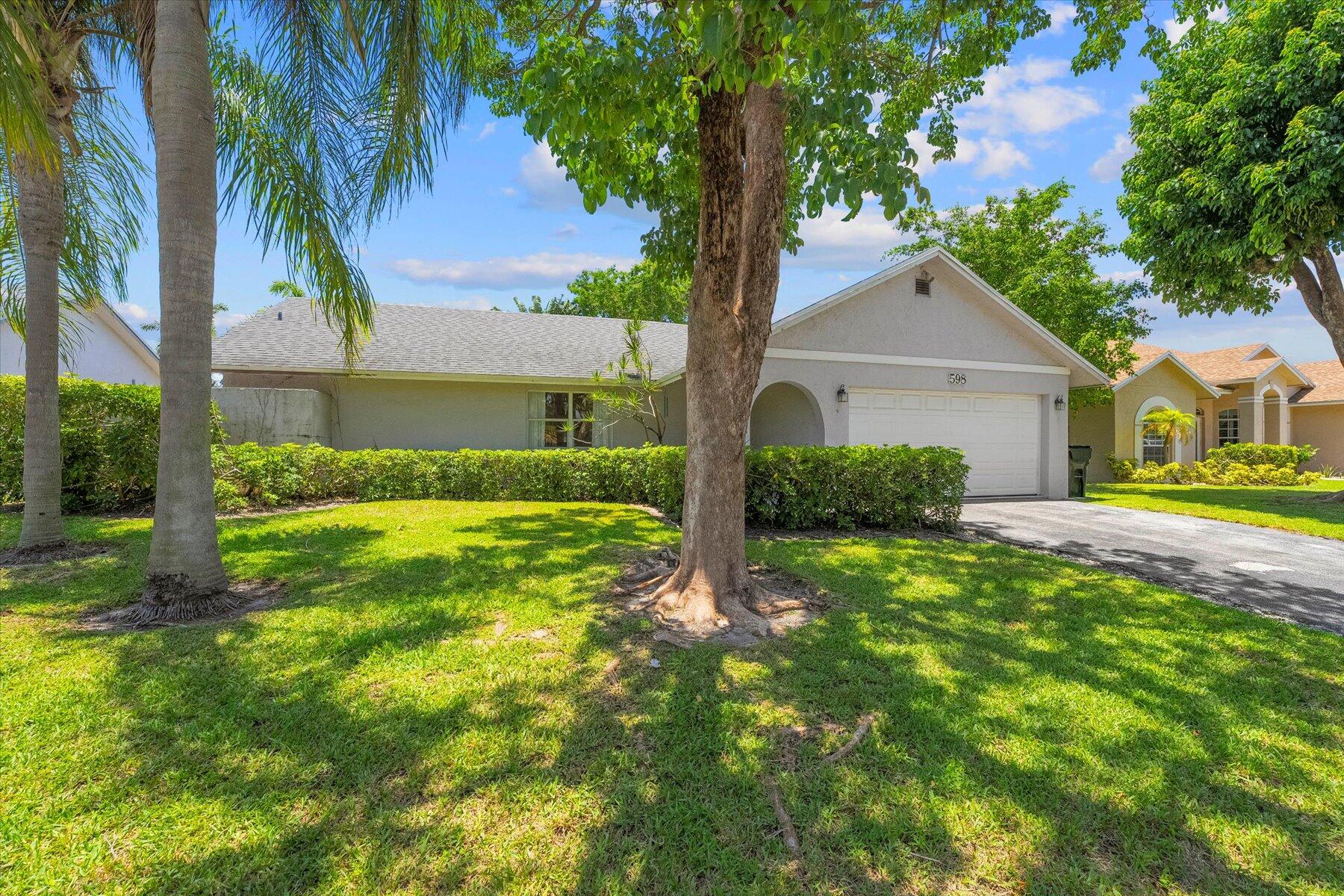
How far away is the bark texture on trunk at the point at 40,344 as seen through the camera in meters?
6.42

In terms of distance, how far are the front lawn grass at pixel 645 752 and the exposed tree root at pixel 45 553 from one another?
4.67 ft

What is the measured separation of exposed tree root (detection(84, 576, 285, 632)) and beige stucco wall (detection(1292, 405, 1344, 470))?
3386 centimetres

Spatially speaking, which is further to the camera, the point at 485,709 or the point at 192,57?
the point at 192,57

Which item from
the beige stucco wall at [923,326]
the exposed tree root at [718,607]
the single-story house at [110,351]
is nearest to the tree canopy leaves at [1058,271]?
the beige stucco wall at [923,326]

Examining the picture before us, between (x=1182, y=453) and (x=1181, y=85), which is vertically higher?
(x=1181, y=85)

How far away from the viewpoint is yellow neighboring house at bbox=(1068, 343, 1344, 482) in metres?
20.0

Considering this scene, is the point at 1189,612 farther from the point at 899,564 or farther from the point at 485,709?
the point at 485,709

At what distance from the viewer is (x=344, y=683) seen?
12.2ft

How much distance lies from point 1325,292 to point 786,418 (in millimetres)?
11849

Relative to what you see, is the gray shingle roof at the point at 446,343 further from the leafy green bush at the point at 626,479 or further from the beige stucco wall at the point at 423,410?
the leafy green bush at the point at 626,479

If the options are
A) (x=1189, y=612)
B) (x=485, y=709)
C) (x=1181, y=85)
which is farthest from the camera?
(x=1181, y=85)

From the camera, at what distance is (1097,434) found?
20.3 meters

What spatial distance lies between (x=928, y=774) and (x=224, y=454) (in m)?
11.5

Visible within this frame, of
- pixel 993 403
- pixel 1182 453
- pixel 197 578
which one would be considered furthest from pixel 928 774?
pixel 1182 453
